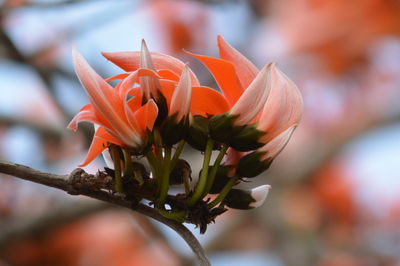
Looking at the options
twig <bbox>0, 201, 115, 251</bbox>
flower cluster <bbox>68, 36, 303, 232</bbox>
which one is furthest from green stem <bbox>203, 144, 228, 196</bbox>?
twig <bbox>0, 201, 115, 251</bbox>

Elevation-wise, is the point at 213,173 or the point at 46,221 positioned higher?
the point at 213,173

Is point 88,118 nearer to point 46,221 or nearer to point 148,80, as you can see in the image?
point 148,80

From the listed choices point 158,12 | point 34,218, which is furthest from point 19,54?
point 158,12

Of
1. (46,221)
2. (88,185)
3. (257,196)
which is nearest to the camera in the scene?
(88,185)

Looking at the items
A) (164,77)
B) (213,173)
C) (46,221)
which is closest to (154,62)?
(164,77)

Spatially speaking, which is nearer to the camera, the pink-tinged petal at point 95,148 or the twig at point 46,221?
the pink-tinged petal at point 95,148

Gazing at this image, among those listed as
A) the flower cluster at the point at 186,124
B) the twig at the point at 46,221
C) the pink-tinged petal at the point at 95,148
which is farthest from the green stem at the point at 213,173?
the twig at the point at 46,221

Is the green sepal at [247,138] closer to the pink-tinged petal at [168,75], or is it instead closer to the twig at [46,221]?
the pink-tinged petal at [168,75]
